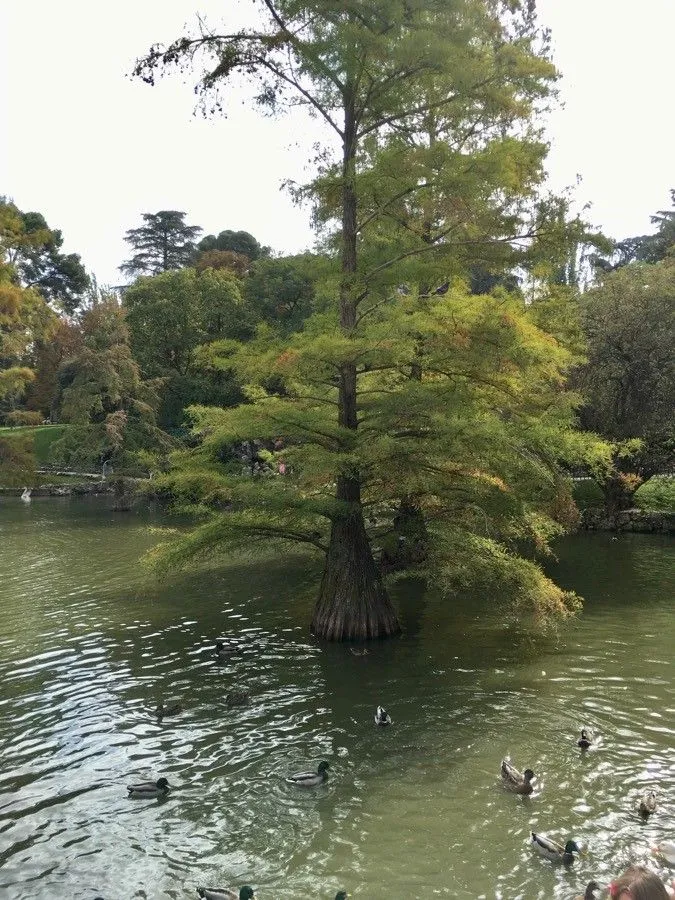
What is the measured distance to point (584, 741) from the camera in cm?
888

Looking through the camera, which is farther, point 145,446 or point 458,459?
point 145,446

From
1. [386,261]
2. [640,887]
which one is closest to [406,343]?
[386,261]

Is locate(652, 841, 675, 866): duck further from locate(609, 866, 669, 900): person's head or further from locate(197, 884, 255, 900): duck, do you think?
locate(197, 884, 255, 900): duck

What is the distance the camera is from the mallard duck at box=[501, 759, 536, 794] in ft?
25.4

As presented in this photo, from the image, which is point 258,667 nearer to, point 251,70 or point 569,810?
point 569,810

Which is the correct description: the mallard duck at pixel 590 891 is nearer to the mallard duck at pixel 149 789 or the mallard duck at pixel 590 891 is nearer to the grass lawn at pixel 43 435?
the mallard duck at pixel 149 789

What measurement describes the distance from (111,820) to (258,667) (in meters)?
4.85

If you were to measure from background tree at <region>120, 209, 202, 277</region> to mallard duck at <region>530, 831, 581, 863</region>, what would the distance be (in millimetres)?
76427

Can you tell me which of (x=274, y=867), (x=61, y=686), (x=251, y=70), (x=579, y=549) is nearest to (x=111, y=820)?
(x=274, y=867)

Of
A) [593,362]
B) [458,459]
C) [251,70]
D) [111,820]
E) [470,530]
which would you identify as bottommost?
[111,820]

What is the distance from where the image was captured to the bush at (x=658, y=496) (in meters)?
27.9

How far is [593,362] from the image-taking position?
26516 mm

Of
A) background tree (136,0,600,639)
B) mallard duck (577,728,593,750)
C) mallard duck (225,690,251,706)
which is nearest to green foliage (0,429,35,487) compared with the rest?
background tree (136,0,600,639)

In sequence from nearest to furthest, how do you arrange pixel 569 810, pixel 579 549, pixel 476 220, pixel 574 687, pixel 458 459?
pixel 569 810 → pixel 574 687 → pixel 458 459 → pixel 476 220 → pixel 579 549
